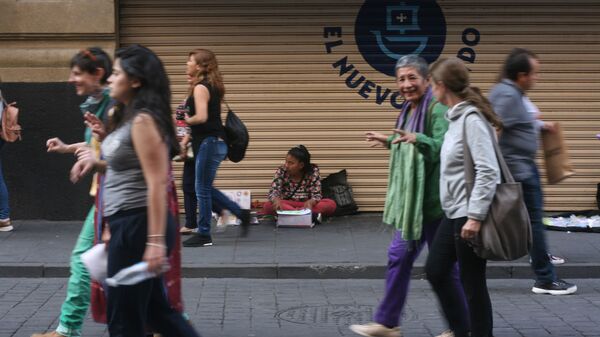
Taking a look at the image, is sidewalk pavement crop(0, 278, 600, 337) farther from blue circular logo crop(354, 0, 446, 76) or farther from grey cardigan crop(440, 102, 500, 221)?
blue circular logo crop(354, 0, 446, 76)

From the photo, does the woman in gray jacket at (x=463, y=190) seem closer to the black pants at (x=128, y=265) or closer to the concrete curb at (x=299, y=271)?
the black pants at (x=128, y=265)

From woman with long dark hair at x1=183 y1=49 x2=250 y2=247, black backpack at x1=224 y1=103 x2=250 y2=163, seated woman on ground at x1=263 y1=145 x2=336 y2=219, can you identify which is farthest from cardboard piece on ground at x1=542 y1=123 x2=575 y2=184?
seated woman on ground at x1=263 y1=145 x2=336 y2=219

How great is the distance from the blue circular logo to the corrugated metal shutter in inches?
3.8

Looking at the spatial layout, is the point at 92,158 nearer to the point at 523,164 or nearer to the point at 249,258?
the point at 523,164

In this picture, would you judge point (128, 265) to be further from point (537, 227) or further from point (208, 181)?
point (208, 181)

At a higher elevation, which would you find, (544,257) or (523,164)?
(523,164)

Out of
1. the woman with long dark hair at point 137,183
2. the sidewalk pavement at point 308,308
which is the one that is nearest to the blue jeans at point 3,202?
the sidewalk pavement at point 308,308

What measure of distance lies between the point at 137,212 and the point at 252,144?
23.8 feet

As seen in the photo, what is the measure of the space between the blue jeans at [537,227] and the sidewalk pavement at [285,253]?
0.89 meters

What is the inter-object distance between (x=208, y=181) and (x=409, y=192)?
408 centimetres

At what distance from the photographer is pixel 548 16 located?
11.9 metres

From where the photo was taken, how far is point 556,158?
8180mm

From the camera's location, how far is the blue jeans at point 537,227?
7961mm

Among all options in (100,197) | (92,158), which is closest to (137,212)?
(92,158)
